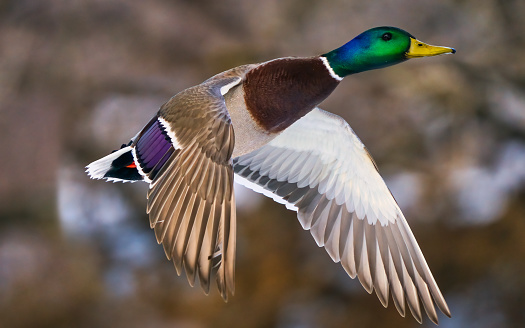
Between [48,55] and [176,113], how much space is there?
350 cm

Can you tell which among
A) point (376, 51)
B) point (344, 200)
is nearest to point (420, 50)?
point (376, 51)

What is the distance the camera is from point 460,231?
4.25 m

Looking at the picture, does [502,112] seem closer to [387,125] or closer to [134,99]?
[387,125]

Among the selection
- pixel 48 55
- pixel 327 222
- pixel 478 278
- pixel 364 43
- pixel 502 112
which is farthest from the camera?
pixel 48 55

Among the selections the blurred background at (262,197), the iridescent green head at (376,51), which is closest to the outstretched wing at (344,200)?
the iridescent green head at (376,51)

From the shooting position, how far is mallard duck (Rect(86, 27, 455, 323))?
179cm

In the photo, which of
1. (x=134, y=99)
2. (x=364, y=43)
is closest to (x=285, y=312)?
(x=134, y=99)

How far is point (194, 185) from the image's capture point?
1.83m

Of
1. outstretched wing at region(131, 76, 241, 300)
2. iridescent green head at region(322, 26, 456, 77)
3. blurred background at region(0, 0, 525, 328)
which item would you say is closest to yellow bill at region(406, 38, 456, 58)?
iridescent green head at region(322, 26, 456, 77)

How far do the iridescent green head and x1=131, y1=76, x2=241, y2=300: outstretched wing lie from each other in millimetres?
422

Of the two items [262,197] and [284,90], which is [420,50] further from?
[262,197]

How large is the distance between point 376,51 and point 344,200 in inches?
25.5

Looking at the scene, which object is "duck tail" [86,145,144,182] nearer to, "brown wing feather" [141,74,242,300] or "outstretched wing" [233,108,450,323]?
"brown wing feather" [141,74,242,300]

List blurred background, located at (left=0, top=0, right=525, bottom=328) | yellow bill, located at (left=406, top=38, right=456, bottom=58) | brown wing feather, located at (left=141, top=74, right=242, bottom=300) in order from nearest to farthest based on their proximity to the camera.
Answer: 1. brown wing feather, located at (left=141, top=74, right=242, bottom=300)
2. yellow bill, located at (left=406, top=38, right=456, bottom=58)
3. blurred background, located at (left=0, top=0, right=525, bottom=328)
